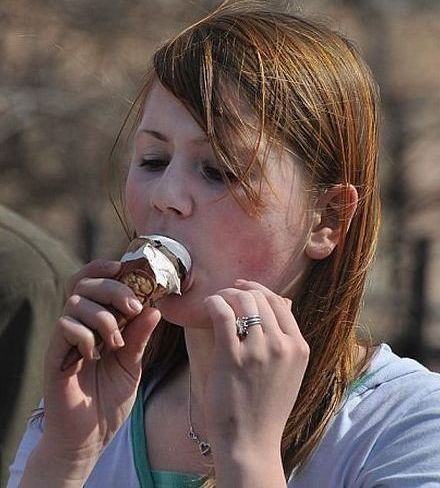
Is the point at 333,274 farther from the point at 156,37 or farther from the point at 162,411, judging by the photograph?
the point at 156,37

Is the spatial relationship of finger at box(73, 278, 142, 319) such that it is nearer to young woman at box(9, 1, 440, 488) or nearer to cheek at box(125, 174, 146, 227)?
young woman at box(9, 1, 440, 488)

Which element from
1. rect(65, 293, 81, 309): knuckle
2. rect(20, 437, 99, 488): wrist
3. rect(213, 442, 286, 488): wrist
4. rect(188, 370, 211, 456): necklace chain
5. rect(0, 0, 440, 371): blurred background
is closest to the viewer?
rect(213, 442, 286, 488): wrist

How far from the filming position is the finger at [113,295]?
6.56 feet

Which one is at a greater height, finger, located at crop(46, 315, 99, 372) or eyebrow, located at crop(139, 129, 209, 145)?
eyebrow, located at crop(139, 129, 209, 145)

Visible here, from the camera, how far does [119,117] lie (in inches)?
260

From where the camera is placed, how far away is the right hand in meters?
2.00

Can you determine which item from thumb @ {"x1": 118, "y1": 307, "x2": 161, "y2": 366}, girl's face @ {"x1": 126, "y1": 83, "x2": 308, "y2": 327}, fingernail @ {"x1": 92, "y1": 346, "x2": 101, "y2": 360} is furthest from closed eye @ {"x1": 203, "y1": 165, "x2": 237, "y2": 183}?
fingernail @ {"x1": 92, "y1": 346, "x2": 101, "y2": 360}

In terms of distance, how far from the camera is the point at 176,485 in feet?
7.49

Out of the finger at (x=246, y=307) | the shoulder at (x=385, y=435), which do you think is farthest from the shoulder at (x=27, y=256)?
the finger at (x=246, y=307)

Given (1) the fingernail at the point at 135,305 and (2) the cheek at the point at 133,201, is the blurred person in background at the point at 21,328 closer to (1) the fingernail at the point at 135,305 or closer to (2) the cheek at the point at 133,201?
(2) the cheek at the point at 133,201

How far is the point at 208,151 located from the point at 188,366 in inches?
22.9

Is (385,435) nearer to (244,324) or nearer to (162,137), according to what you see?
(244,324)

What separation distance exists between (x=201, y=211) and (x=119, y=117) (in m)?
4.59

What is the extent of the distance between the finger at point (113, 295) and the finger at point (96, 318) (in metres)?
0.01
